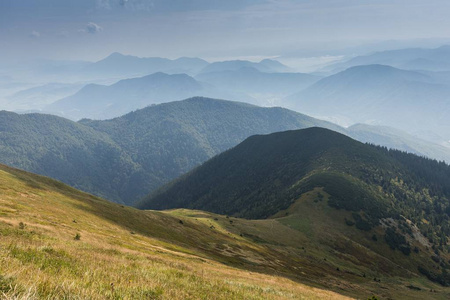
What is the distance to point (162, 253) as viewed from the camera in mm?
38906

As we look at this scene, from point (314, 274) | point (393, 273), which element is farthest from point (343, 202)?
point (314, 274)

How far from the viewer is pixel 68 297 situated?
5.30 metres

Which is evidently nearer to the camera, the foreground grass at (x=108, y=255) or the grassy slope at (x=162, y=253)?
the foreground grass at (x=108, y=255)

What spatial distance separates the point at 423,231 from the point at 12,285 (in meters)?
223

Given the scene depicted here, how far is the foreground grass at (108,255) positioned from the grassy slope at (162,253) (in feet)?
0.19

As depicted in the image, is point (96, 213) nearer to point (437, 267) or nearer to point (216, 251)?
point (216, 251)

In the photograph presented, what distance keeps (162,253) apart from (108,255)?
1998 cm

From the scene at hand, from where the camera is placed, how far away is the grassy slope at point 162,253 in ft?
27.7

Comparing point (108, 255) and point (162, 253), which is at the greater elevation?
point (108, 255)

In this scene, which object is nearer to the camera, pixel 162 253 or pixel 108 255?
pixel 108 255

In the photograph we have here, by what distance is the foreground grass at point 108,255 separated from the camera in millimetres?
6965

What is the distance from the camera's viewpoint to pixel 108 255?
797 inches

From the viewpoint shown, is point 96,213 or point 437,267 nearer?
point 96,213

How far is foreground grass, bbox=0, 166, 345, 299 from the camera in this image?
6.96m
